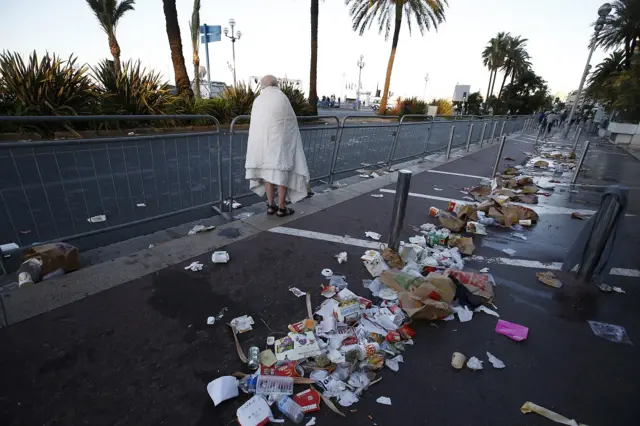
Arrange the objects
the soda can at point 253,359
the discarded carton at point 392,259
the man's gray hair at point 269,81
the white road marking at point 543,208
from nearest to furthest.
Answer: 1. the soda can at point 253,359
2. the discarded carton at point 392,259
3. the man's gray hair at point 269,81
4. the white road marking at point 543,208

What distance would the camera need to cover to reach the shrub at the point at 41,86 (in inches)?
325

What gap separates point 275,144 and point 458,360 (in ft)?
10.1

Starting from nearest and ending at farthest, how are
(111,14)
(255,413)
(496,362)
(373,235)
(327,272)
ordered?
1. (255,413)
2. (496,362)
3. (327,272)
4. (373,235)
5. (111,14)

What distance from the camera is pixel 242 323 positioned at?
98.8 inches

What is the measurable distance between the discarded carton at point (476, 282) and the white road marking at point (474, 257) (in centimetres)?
71

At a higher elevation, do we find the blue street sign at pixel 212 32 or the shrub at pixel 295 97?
the blue street sign at pixel 212 32

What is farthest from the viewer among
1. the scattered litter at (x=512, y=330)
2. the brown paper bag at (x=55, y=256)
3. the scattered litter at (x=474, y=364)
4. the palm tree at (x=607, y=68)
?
the palm tree at (x=607, y=68)

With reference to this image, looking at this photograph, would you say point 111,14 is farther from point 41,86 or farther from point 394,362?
point 394,362

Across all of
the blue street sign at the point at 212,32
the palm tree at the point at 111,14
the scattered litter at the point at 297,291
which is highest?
the palm tree at the point at 111,14

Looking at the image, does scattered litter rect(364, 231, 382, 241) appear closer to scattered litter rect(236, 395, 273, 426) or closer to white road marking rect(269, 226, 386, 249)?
white road marking rect(269, 226, 386, 249)

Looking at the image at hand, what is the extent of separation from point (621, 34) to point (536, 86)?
2688 centimetres

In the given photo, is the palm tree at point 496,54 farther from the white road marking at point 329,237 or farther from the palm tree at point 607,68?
the white road marking at point 329,237

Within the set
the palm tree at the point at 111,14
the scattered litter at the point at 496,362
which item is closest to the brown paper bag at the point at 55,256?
the scattered litter at the point at 496,362

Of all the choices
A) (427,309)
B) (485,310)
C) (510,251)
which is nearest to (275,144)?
(427,309)
